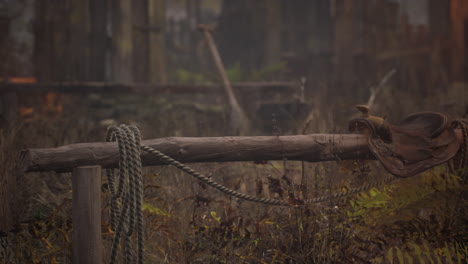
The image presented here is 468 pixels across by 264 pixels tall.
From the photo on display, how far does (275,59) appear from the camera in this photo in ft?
39.6

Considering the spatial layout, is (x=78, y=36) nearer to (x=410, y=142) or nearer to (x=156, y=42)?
(x=156, y=42)

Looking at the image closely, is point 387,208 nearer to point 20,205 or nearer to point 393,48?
point 20,205

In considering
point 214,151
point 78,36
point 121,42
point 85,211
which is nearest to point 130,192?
point 85,211

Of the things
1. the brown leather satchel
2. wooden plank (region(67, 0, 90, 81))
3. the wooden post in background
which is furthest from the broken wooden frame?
wooden plank (region(67, 0, 90, 81))

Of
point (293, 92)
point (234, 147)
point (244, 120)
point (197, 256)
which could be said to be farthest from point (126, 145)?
point (293, 92)

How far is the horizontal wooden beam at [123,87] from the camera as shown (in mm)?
7152

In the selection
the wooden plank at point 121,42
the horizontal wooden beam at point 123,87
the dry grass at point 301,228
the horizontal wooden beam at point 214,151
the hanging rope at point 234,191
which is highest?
the wooden plank at point 121,42

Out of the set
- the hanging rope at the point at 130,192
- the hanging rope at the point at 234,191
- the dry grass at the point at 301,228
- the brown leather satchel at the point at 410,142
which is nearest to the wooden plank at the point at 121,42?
the dry grass at the point at 301,228

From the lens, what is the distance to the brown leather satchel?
9.77ft

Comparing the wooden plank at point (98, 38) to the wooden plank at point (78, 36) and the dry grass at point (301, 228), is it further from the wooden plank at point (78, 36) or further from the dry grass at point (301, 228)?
the dry grass at point (301, 228)

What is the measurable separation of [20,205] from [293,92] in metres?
5.79

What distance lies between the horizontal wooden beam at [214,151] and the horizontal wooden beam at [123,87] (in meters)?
5.11

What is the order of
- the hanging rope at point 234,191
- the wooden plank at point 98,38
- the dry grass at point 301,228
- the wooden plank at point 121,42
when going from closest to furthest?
the hanging rope at point 234,191 → the dry grass at point 301,228 → the wooden plank at point 121,42 → the wooden plank at point 98,38

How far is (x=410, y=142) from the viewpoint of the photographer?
319cm
